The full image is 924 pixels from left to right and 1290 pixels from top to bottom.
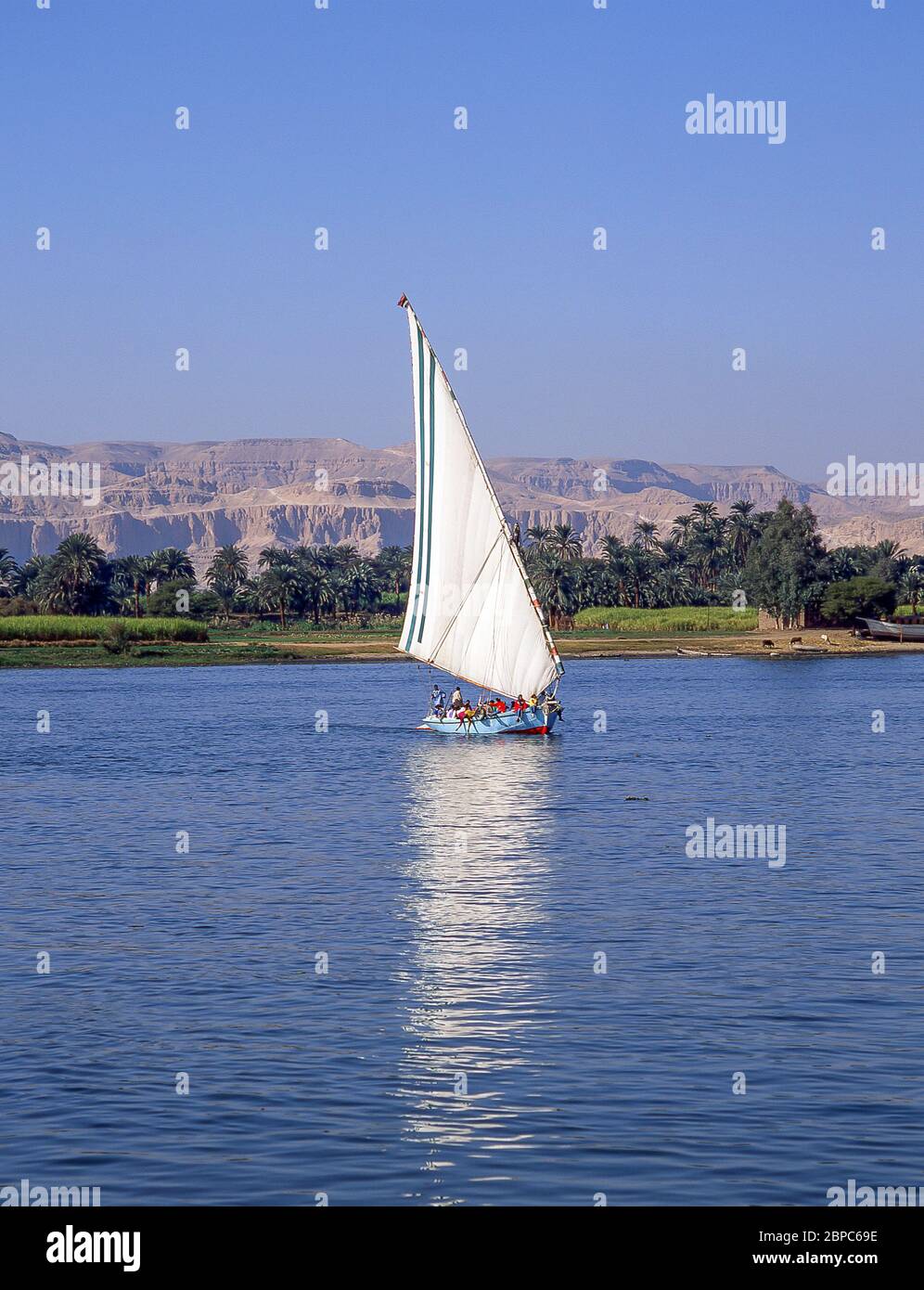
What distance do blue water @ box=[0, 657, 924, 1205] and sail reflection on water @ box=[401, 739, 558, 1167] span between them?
0.08 m

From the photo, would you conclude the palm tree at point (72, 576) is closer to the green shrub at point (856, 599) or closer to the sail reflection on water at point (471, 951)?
the green shrub at point (856, 599)

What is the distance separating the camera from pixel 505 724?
249 feet

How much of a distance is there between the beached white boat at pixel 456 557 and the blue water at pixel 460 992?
14.2 meters

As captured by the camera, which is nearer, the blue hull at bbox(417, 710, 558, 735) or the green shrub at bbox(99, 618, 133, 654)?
the blue hull at bbox(417, 710, 558, 735)

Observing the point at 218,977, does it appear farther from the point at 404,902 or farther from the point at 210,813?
the point at 210,813

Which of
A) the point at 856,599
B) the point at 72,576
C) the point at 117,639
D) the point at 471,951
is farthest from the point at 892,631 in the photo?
the point at 471,951

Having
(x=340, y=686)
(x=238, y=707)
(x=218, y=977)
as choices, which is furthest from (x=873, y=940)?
(x=340, y=686)

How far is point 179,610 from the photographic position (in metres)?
199

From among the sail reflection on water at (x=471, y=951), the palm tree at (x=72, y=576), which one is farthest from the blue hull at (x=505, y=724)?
the palm tree at (x=72, y=576)

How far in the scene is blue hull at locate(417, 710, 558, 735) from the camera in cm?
7506

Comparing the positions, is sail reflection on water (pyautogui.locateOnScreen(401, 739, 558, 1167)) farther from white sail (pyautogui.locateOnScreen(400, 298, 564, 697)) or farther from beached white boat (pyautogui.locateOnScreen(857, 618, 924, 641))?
beached white boat (pyautogui.locateOnScreen(857, 618, 924, 641))

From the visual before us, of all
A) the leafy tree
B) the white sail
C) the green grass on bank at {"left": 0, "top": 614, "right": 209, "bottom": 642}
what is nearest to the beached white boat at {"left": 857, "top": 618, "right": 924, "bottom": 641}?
the leafy tree

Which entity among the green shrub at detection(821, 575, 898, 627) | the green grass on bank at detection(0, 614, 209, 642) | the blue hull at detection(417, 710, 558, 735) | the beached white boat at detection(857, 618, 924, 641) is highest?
the green shrub at detection(821, 575, 898, 627)

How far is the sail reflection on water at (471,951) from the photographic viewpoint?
61.1ft
